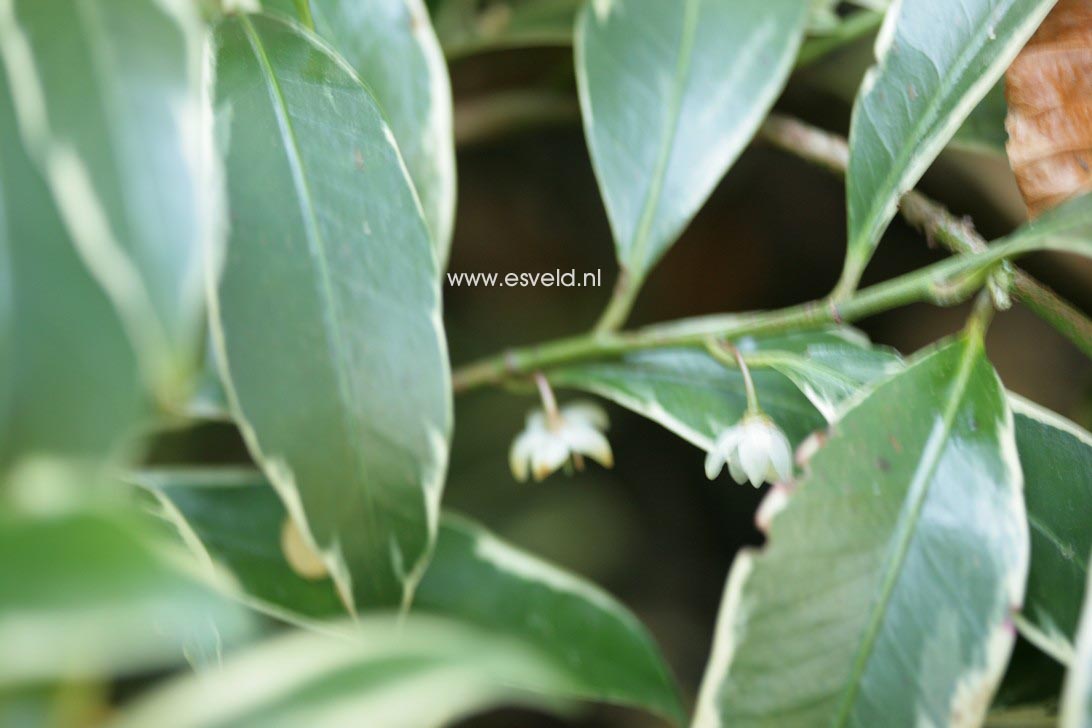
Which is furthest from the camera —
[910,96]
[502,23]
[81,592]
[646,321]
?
[646,321]

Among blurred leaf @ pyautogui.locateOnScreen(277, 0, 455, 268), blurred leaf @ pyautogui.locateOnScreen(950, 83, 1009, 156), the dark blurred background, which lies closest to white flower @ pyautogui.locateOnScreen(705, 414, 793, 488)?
blurred leaf @ pyautogui.locateOnScreen(277, 0, 455, 268)

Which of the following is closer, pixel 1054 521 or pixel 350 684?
pixel 350 684

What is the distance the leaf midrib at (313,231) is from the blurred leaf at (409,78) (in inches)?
3.3

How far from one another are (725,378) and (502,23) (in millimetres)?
468

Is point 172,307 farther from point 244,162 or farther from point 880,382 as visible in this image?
A: point 880,382

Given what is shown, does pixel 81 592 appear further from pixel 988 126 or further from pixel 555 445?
pixel 988 126

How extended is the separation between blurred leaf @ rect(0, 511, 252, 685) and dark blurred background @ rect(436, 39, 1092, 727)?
0.93m

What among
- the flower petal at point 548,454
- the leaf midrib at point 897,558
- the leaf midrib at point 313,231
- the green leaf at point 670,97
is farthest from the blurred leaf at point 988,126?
the leaf midrib at point 313,231

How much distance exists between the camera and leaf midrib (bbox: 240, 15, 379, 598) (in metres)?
0.47

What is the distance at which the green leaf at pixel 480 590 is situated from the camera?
598 mm

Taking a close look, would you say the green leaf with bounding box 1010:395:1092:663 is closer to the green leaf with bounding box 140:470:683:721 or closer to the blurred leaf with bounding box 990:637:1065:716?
the blurred leaf with bounding box 990:637:1065:716

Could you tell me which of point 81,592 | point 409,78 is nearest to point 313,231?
point 409,78

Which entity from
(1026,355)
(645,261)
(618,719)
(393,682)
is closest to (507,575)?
(645,261)

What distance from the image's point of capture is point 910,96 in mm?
535
